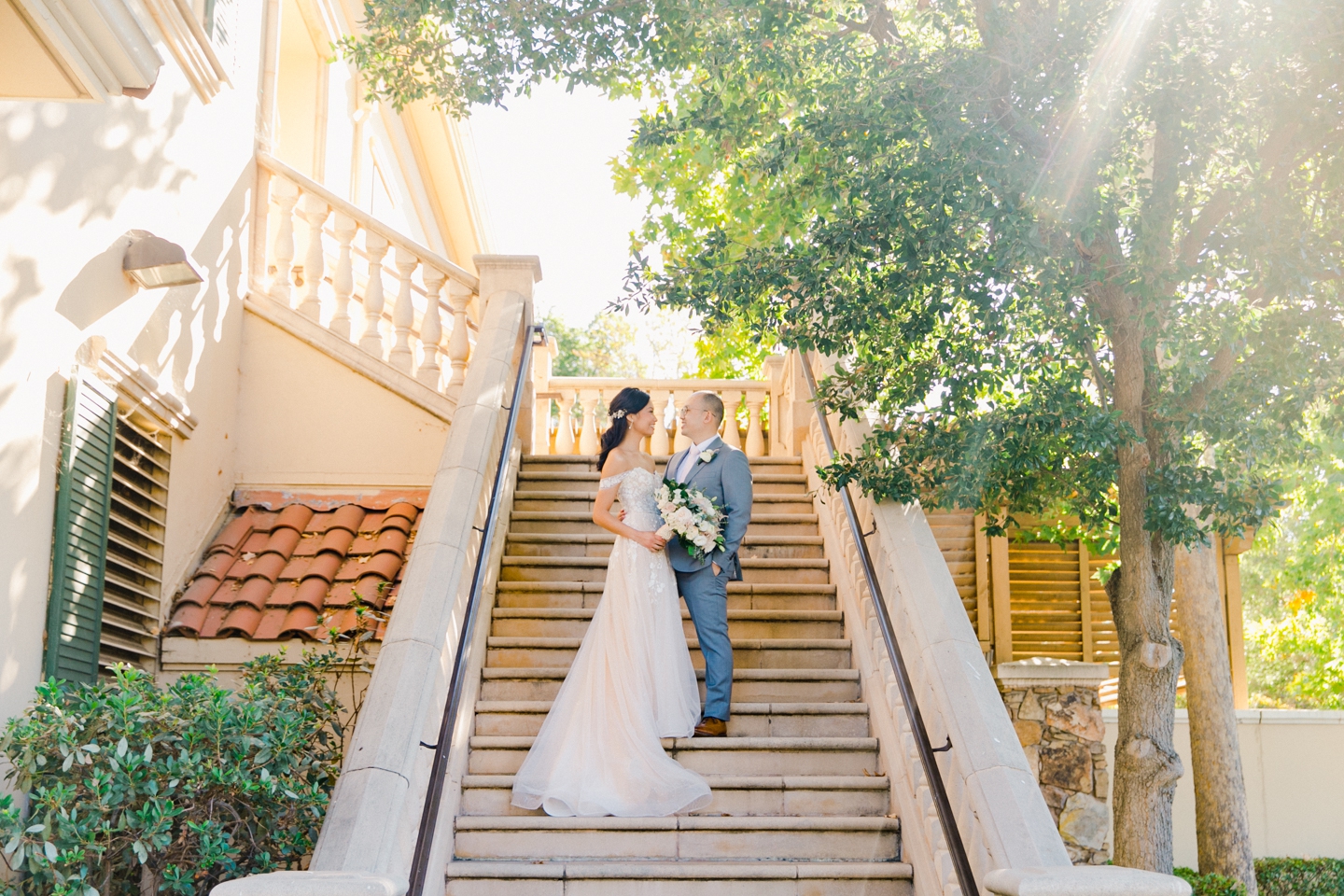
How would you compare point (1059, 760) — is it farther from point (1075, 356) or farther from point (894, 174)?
point (894, 174)

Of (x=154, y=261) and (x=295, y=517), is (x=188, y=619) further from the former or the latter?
(x=154, y=261)

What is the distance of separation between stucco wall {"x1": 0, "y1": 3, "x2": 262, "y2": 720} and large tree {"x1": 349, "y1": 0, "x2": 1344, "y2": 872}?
2220 mm

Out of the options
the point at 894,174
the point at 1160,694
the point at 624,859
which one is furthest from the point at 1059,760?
the point at 894,174

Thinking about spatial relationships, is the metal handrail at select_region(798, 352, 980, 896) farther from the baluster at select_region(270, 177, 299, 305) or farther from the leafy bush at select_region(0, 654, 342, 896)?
the baluster at select_region(270, 177, 299, 305)

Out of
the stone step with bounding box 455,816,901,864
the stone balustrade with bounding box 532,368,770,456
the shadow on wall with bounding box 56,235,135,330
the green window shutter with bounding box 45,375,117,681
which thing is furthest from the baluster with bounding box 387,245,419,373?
the stone step with bounding box 455,816,901,864

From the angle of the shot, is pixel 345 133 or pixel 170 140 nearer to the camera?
pixel 170 140

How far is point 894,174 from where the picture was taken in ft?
20.5

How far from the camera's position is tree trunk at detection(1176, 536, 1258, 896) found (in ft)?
29.7

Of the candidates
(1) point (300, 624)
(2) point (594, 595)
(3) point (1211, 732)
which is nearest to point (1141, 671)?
(3) point (1211, 732)

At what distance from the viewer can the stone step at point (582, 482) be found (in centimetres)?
960

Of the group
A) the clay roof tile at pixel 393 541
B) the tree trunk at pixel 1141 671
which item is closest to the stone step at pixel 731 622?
the clay roof tile at pixel 393 541

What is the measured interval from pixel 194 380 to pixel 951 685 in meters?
5.66

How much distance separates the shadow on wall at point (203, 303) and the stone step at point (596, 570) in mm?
2570

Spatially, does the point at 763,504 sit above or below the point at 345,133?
below
